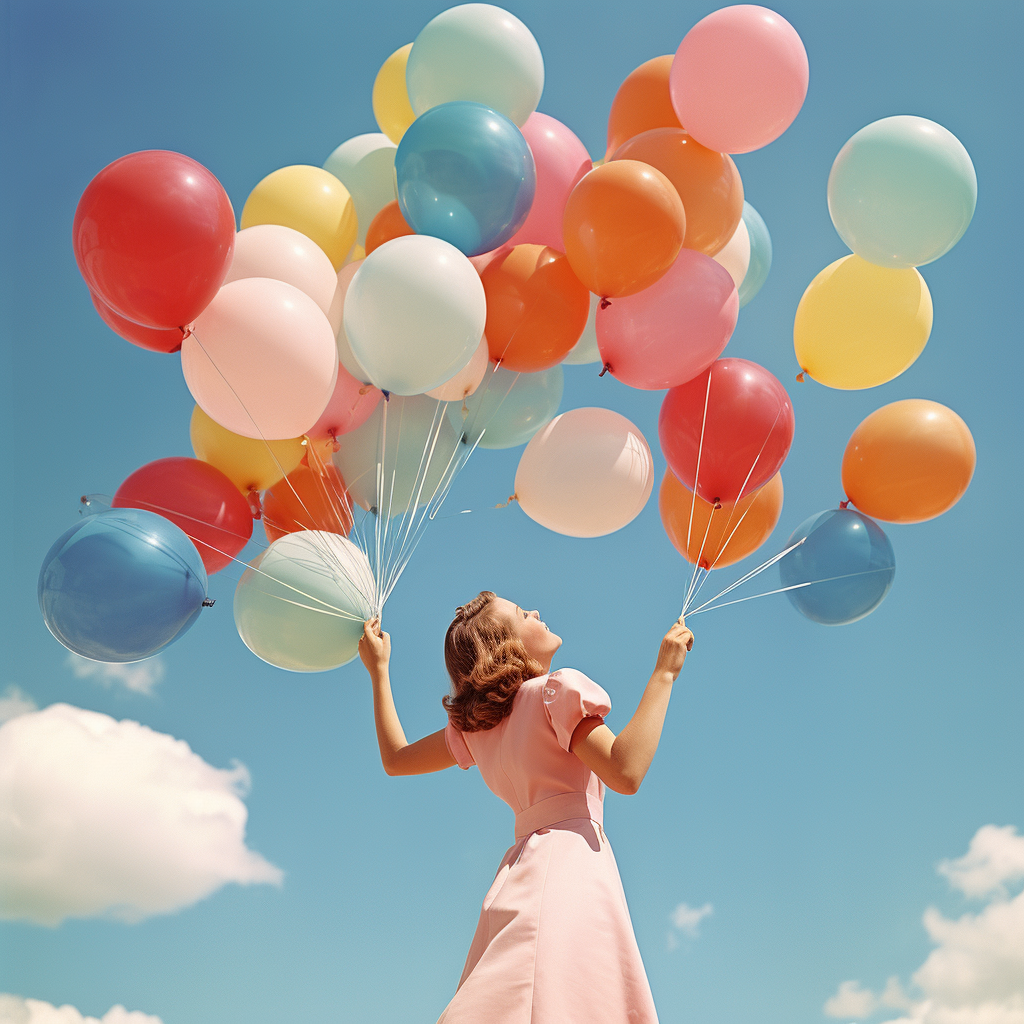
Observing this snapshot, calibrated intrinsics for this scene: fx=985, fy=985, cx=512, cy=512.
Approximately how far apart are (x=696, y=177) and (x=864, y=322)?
2.82ft

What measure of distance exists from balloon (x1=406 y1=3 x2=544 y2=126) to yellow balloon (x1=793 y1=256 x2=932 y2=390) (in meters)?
1.39

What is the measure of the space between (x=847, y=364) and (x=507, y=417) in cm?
132

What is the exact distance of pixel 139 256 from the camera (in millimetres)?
2785

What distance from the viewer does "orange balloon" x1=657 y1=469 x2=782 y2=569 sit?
147 inches

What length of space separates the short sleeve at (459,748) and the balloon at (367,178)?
210 cm

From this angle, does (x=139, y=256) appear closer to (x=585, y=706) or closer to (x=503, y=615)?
(x=503, y=615)

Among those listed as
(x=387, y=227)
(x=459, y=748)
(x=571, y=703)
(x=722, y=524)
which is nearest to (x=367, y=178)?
(x=387, y=227)

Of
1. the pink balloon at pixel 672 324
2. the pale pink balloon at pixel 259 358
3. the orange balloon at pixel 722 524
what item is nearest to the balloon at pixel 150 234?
the pale pink balloon at pixel 259 358

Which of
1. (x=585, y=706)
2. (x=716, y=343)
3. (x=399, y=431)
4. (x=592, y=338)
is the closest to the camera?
(x=585, y=706)

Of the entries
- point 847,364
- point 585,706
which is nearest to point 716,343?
point 847,364

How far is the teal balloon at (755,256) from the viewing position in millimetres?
4039

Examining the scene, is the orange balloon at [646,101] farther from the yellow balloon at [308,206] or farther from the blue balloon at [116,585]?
the blue balloon at [116,585]

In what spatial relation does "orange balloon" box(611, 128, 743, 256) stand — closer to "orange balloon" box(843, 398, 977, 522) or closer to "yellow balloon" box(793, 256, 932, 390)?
"yellow balloon" box(793, 256, 932, 390)

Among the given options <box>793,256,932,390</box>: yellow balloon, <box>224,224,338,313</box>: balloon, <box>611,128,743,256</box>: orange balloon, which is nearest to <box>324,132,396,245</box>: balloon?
<box>224,224,338,313</box>: balloon
